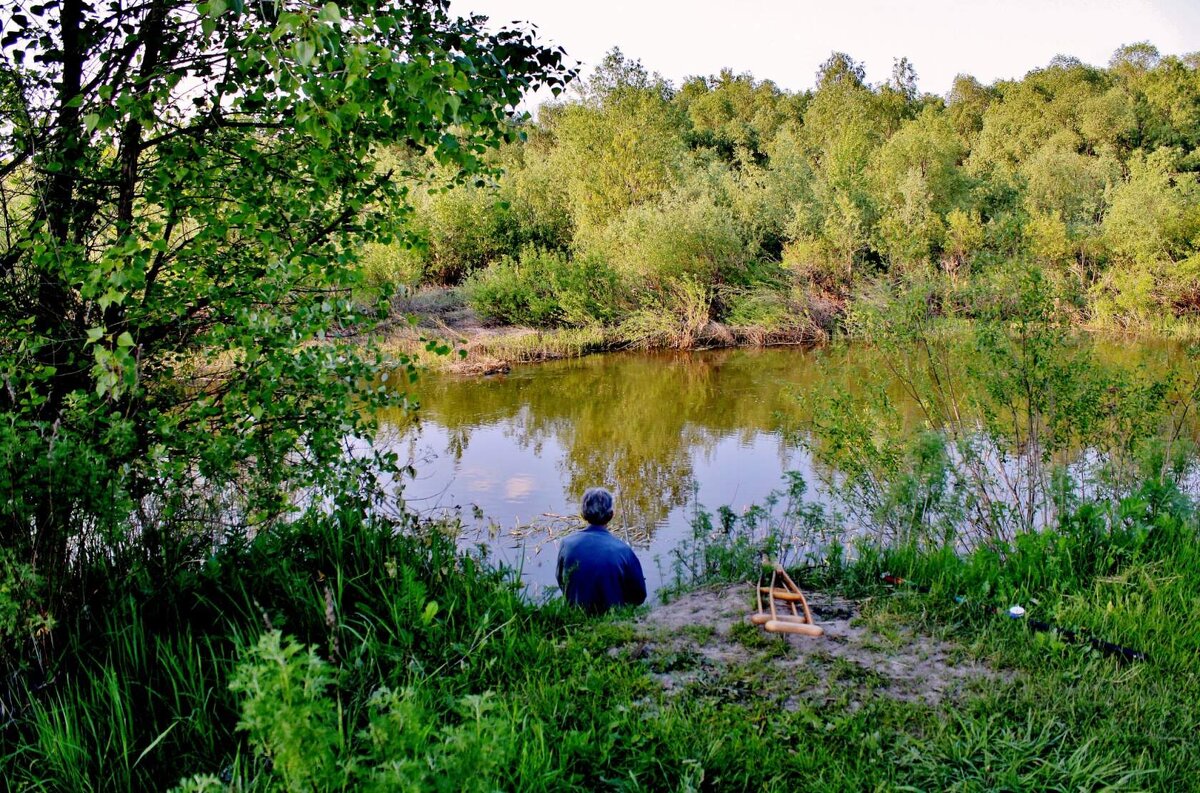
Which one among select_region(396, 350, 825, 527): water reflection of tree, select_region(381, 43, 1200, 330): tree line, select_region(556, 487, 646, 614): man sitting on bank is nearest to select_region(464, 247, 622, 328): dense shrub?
select_region(381, 43, 1200, 330): tree line

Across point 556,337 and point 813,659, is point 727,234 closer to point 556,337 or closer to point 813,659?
point 556,337

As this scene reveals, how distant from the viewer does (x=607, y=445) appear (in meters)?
12.2

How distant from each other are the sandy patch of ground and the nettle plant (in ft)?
5.93

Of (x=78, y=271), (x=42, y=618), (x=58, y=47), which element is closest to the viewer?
(x=42, y=618)

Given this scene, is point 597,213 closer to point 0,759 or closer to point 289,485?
point 289,485

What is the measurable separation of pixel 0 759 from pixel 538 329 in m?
20.9

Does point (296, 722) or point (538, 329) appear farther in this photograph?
point (538, 329)

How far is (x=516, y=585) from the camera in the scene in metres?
3.99

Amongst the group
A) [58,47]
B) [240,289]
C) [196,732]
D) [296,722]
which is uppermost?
[58,47]

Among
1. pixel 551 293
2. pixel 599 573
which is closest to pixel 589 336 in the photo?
pixel 551 293

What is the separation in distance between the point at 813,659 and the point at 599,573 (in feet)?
5.73

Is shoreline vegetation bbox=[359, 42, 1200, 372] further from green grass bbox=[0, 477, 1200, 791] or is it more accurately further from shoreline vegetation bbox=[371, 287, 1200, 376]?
green grass bbox=[0, 477, 1200, 791]

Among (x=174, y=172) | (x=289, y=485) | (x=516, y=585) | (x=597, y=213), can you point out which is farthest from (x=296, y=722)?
(x=597, y=213)

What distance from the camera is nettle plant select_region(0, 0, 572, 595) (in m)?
3.07
